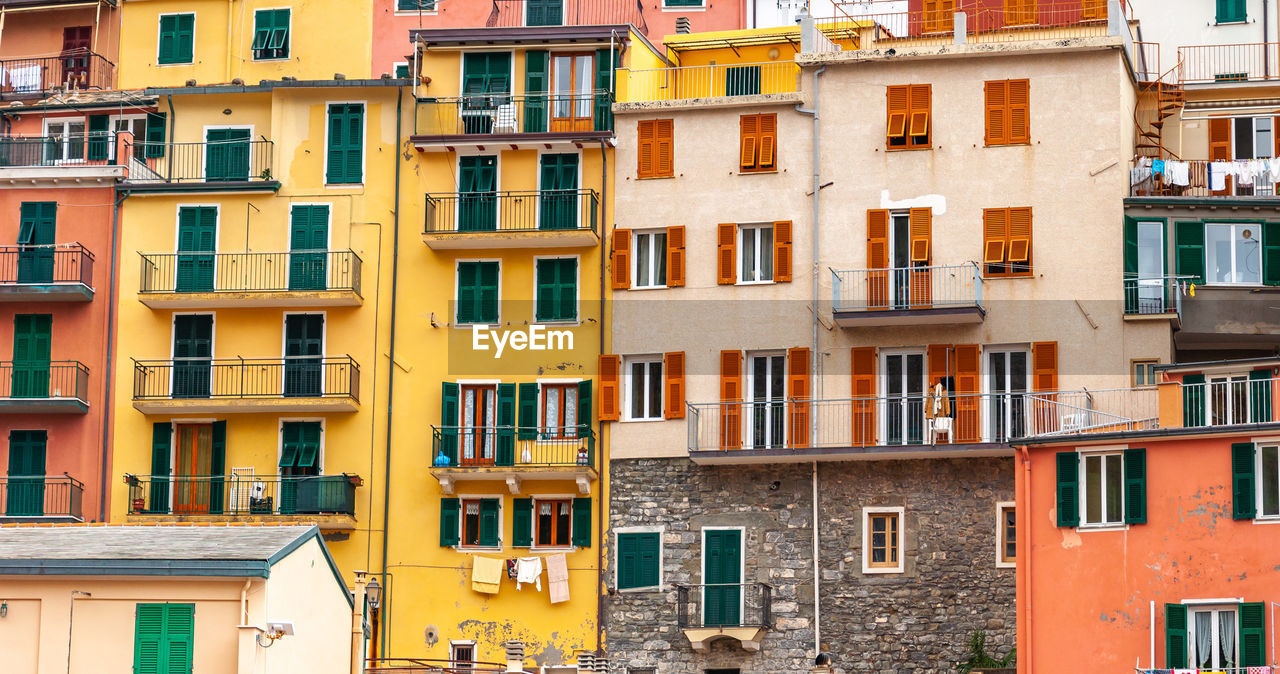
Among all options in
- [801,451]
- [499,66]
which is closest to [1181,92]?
[801,451]

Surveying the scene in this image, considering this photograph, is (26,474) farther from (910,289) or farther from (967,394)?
(967,394)

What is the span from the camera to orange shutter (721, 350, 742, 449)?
51969 millimetres

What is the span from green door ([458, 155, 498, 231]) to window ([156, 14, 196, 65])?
10678 millimetres

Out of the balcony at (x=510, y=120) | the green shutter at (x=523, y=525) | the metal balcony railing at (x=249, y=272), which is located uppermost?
the balcony at (x=510, y=120)

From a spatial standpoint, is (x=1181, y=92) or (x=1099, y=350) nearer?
(x=1099, y=350)

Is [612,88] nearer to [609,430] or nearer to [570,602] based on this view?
[609,430]

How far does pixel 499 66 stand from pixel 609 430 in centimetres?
956

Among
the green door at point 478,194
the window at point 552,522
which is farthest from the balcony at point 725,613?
the green door at point 478,194

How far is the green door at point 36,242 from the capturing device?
5634 centimetres

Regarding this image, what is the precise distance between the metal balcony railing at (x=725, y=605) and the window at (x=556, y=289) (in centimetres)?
733

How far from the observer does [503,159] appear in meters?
55.2

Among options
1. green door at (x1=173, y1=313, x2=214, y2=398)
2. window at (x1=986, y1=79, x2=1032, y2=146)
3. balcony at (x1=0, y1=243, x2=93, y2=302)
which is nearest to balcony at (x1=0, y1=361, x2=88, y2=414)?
balcony at (x1=0, y1=243, x2=93, y2=302)

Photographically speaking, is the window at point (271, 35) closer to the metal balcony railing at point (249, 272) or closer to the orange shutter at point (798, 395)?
the metal balcony railing at point (249, 272)

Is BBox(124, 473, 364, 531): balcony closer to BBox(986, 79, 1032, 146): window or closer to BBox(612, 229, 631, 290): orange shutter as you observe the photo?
BBox(612, 229, 631, 290): orange shutter
